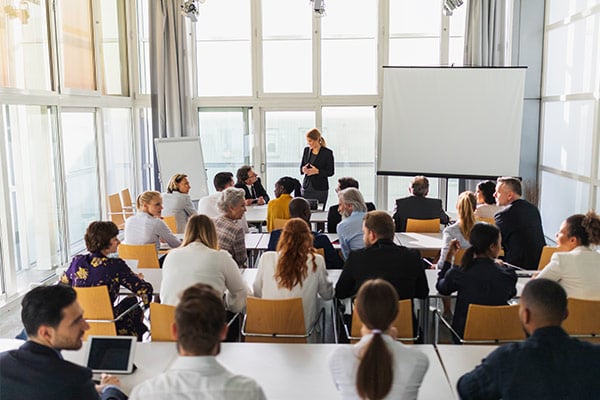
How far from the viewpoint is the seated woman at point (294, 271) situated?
11.2 ft

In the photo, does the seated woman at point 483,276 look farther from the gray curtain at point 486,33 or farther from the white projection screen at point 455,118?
A: the gray curtain at point 486,33

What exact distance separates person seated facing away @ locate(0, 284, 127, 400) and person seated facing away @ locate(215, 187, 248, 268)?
2316 mm

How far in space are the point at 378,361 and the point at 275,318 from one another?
48.7 inches

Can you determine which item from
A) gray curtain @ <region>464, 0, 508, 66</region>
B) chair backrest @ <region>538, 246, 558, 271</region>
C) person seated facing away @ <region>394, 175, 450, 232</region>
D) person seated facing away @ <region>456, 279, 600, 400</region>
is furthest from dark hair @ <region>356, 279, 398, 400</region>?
gray curtain @ <region>464, 0, 508, 66</region>

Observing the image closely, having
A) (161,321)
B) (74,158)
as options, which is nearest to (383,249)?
(161,321)

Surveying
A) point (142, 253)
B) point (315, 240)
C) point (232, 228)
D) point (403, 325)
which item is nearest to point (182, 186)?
point (142, 253)

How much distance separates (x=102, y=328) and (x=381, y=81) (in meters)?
6.40

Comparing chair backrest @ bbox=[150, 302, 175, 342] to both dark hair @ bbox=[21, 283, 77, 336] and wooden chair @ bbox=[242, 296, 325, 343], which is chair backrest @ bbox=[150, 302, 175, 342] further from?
dark hair @ bbox=[21, 283, 77, 336]

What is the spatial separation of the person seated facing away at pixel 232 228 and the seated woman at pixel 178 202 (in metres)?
1.44

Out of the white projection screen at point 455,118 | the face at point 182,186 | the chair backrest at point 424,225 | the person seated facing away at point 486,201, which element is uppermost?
the white projection screen at point 455,118

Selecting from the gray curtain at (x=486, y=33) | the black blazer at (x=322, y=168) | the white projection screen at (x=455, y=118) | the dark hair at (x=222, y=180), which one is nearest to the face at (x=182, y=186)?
the dark hair at (x=222, y=180)

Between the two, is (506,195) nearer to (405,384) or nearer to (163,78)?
(405,384)

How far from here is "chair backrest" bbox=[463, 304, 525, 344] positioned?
3.04 m

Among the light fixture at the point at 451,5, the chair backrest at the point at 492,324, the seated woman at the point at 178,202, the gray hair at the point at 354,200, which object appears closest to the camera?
the chair backrest at the point at 492,324
